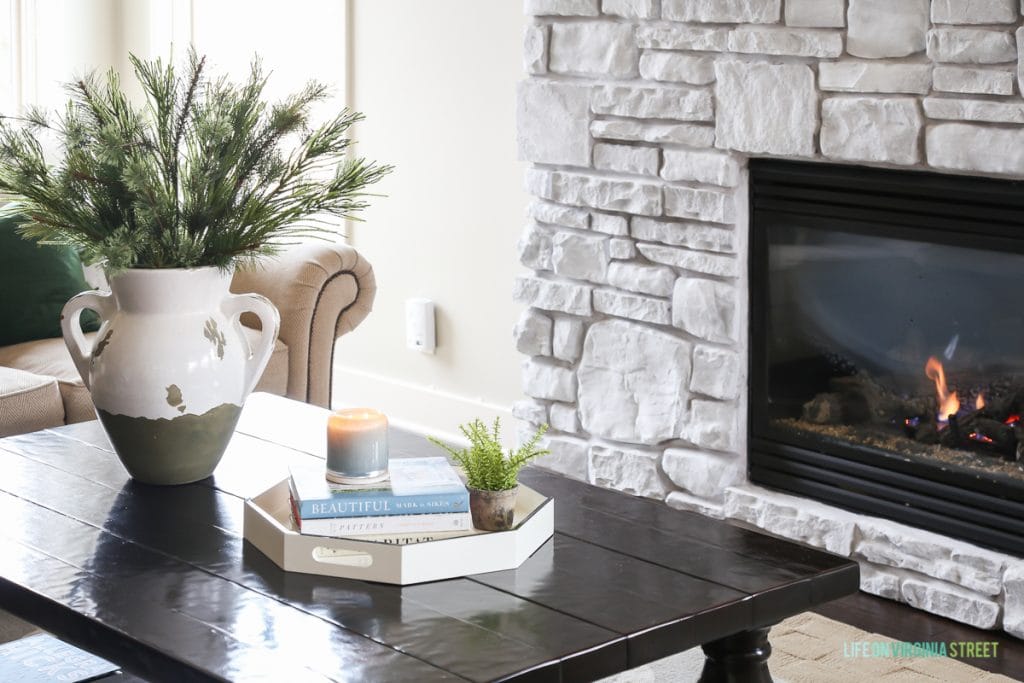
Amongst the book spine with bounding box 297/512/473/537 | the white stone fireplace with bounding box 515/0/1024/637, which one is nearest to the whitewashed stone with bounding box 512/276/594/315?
the white stone fireplace with bounding box 515/0/1024/637

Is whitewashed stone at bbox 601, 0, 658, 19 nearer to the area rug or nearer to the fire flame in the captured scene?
the fire flame

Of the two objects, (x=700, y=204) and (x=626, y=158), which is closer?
(x=700, y=204)

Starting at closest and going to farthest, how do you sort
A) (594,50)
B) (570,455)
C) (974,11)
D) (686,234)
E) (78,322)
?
(78,322) < (974,11) < (686,234) < (594,50) < (570,455)

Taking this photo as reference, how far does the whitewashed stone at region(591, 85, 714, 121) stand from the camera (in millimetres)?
2861

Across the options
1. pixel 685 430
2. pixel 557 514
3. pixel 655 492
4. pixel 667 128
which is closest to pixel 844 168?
pixel 667 128

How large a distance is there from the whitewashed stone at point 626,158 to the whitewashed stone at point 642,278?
0.70ft

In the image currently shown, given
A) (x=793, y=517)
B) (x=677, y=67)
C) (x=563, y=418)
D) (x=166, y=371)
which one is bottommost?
(x=793, y=517)

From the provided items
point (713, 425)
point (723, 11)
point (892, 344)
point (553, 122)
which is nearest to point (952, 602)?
point (892, 344)

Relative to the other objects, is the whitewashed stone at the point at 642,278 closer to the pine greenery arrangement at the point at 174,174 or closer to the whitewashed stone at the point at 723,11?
the whitewashed stone at the point at 723,11

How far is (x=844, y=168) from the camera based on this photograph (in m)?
2.70

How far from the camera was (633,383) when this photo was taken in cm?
310

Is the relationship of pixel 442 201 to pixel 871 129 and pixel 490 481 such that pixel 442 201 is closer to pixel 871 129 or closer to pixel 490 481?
pixel 871 129

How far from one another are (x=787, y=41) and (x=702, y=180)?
1.16 ft

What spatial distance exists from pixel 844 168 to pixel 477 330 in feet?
4.67
